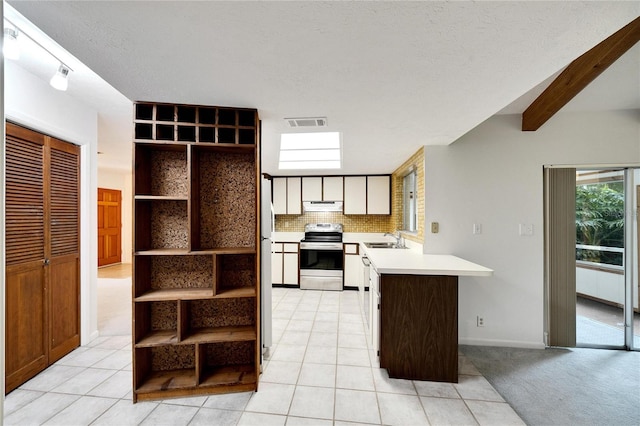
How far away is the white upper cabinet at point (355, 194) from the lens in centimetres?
467

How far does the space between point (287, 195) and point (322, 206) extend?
703mm

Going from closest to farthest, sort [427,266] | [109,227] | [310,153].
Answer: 1. [427,266]
2. [310,153]
3. [109,227]

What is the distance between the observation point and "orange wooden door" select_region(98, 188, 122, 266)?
243 inches

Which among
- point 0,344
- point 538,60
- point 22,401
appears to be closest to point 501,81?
point 538,60

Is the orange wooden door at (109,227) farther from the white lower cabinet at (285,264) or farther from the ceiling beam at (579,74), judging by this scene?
the ceiling beam at (579,74)

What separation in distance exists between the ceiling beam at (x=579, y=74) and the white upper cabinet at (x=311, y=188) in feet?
9.99

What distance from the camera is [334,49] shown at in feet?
4.09

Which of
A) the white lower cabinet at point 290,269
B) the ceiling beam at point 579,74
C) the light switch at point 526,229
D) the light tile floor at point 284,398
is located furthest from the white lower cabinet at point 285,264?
the ceiling beam at point 579,74

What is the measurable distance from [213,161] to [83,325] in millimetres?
2246

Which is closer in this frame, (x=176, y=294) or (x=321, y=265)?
(x=176, y=294)

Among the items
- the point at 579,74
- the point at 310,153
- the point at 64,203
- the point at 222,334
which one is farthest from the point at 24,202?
the point at 579,74

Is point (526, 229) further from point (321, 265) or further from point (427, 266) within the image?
point (321, 265)

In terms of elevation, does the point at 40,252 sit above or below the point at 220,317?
above

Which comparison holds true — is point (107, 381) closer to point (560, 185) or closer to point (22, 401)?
point (22, 401)
